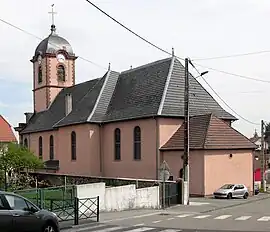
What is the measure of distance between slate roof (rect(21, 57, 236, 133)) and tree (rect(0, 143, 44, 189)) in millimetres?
9671

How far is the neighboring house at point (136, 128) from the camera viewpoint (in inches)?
1709

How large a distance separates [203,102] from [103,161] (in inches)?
451

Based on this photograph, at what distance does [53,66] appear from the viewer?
6544cm

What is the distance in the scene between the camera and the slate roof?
150 feet

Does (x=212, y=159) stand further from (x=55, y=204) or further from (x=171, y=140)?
(x=55, y=204)

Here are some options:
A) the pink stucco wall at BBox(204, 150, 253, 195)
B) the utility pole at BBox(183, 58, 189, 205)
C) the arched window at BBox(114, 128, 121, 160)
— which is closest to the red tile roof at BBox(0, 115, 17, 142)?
the arched window at BBox(114, 128, 121, 160)

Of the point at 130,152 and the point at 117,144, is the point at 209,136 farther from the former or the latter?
the point at 117,144

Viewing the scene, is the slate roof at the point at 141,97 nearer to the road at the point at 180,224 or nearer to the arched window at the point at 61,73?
the arched window at the point at 61,73

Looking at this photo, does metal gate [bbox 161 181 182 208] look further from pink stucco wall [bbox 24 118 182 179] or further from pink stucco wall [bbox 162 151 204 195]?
pink stucco wall [bbox 24 118 182 179]

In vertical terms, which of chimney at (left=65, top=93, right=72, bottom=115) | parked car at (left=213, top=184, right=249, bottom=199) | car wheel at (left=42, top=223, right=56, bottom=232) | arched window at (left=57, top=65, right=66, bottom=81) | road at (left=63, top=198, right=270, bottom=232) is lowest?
parked car at (left=213, top=184, right=249, bottom=199)

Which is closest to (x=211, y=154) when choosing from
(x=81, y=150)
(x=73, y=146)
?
(x=81, y=150)

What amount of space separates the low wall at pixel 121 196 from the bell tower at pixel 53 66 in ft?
122

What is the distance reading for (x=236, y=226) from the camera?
20703 mm

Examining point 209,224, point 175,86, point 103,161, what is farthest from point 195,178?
point 209,224
